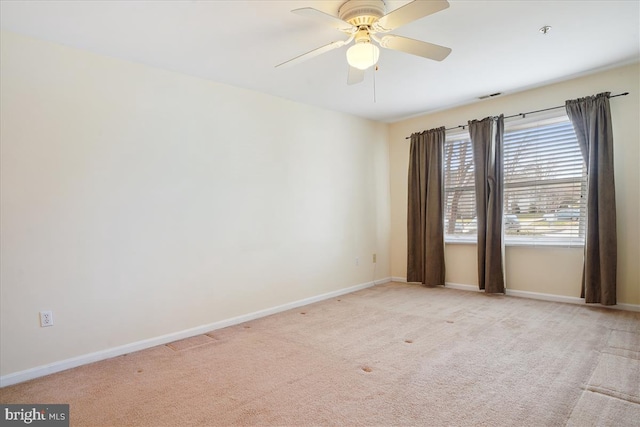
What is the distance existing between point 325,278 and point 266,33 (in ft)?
9.57

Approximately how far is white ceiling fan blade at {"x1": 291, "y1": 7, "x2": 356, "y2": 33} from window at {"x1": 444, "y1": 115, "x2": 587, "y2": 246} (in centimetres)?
295

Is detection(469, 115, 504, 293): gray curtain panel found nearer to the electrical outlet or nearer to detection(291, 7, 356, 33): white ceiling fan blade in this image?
detection(291, 7, 356, 33): white ceiling fan blade

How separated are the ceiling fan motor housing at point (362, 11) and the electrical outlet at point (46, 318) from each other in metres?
2.90

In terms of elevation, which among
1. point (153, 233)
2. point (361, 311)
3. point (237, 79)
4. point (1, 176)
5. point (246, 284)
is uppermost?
point (237, 79)

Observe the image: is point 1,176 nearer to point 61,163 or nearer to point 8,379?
point 61,163

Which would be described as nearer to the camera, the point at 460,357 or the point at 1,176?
the point at 1,176

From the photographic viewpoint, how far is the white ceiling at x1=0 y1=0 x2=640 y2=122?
2279 millimetres

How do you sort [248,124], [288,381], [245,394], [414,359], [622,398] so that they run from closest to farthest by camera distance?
1. [622,398]
2. [245,394]
3. [288,381]
4. [414,359]
5. [248,124]

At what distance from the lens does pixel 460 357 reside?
254cm

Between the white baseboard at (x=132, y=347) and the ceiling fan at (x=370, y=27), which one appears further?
the white baseboard at (x=132, y=347)

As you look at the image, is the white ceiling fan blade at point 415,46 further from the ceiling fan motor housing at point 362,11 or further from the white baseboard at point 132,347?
the white baseboard at point 132,347

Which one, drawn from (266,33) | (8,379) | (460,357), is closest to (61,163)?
(8,379)

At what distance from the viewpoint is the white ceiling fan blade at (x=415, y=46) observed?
2240mm

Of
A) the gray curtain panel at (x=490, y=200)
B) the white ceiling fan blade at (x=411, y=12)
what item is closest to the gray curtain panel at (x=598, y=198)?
the gray curtain panel at (x=490, y=200)
